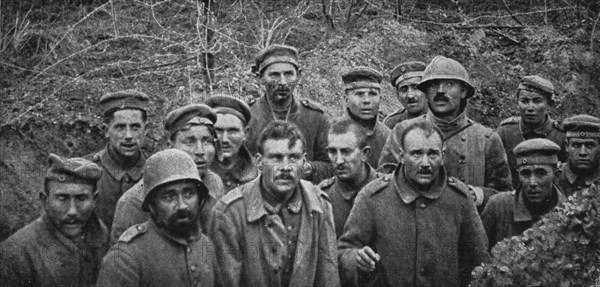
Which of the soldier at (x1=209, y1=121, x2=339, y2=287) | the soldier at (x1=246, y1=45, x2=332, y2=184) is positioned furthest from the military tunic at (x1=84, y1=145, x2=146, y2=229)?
the soldier at (x1=209, y1=121, x2=339, y2=287)

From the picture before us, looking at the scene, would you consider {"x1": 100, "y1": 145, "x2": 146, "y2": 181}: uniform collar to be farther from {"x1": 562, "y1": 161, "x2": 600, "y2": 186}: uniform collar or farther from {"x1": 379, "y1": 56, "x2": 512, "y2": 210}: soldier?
{"x1": 562, "y1": 161, "x2": 600, "y2": 186}: uniform collar

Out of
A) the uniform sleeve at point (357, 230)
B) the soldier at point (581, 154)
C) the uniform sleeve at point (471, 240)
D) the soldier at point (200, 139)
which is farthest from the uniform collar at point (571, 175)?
the soldier at point (200, 139)

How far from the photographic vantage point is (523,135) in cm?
878

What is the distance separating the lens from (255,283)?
234 inches

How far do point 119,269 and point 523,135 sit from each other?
4878mm

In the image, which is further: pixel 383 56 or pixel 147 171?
pixel 383 56

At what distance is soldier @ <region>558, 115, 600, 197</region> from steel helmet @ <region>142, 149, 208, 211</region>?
150 inches

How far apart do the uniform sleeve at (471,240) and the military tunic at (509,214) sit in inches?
30.9

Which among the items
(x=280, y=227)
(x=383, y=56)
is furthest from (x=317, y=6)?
(x=280, y=227)

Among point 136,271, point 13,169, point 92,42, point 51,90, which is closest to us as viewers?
point 136,271

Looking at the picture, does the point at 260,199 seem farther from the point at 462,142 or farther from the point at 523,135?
the point at 523,135

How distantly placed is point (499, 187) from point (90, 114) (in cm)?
496

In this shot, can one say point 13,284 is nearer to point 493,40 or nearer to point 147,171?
point 147,171

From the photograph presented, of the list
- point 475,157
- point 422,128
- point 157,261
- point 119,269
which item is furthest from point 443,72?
point 119,269
